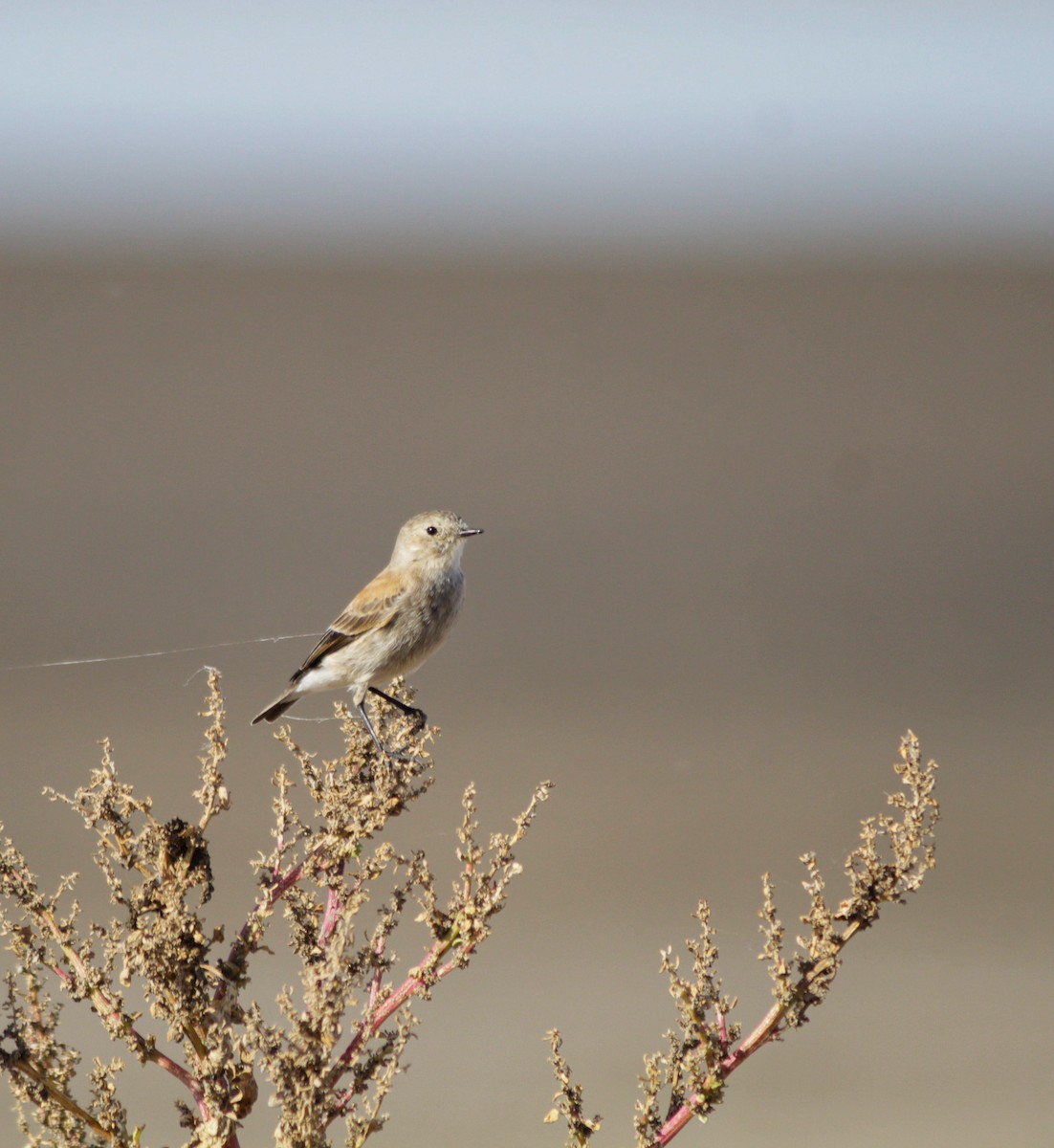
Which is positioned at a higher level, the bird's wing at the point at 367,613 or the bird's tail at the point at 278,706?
the bird's wing at the point at 367,613

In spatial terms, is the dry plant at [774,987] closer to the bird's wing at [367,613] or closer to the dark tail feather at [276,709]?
the bird's wing at [367,613]

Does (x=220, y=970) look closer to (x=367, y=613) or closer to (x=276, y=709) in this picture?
(x=367, y=613)

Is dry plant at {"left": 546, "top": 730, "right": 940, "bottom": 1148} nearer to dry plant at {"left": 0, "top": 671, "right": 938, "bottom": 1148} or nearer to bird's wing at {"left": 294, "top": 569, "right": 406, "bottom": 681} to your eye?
dry plant at {"left": 0, "top": 671, "right": 938, "bottom": 1148}

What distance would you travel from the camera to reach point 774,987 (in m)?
2.55

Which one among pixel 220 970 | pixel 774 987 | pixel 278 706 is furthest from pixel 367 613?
pixel 774 987

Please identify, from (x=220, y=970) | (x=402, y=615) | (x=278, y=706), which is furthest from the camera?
(x=278, y=706)

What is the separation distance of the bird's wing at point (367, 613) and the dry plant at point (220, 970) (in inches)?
58.0

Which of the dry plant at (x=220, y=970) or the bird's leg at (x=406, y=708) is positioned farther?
the bird's leg at (x=406, y=708)

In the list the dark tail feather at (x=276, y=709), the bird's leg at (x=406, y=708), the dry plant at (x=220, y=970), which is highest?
the dark tail feather at (x=276, y=709)

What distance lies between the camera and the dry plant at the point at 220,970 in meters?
2.32

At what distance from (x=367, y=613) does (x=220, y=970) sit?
6.37 feet

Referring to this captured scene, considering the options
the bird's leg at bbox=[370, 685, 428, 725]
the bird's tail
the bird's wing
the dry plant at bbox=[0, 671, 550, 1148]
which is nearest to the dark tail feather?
the bird's tail

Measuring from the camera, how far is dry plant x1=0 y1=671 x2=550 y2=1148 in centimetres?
232

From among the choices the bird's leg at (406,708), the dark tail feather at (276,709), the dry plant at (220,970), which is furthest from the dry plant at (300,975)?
the dark tail feather at (276,709)
